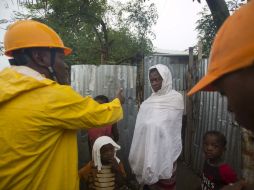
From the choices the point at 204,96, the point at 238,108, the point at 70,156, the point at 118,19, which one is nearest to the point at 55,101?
the point at 70,156

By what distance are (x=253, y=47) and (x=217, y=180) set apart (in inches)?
95.3

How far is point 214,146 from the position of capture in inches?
119

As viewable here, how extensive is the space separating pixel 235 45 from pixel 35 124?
158 centimetres

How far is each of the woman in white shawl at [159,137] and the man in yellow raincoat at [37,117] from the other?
4.71ft

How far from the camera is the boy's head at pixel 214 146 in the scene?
2994mm

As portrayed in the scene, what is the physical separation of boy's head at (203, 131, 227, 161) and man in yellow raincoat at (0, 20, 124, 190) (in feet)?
3.95

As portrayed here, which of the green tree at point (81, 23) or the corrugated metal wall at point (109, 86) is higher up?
the green tree at point (81, 23)

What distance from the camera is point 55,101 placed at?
202cm

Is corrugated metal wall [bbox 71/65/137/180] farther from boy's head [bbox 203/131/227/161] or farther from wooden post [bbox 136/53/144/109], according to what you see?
boy's head [bbox 203/131/227/161]

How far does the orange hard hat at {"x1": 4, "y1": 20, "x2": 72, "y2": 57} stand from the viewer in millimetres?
2238

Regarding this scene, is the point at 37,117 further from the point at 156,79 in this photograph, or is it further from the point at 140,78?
the point at 140,78

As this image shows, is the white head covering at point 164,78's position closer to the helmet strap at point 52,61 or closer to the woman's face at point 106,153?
the woman's face at point 106,153

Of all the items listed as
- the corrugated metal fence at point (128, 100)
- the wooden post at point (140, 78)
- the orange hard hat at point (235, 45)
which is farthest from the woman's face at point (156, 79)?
the orange hard hat at point (235, 45)

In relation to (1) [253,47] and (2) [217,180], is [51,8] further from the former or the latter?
(1) [253,47]
